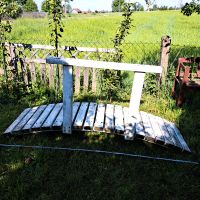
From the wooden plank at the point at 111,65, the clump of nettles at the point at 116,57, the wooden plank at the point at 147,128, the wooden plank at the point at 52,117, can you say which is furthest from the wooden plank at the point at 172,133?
the wooden plank at the point at 52,117

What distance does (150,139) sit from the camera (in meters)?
4.68

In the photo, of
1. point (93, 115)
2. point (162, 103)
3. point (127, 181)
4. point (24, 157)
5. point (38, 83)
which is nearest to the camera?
point (127, 181)

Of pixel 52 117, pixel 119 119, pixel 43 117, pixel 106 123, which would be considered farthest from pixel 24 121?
pixel 119 119

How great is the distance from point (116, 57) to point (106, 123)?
226 cm

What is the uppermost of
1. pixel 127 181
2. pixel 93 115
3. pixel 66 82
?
pixel 66 82

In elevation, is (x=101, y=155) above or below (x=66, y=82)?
below

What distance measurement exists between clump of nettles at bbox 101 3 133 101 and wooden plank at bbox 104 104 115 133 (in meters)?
1.05

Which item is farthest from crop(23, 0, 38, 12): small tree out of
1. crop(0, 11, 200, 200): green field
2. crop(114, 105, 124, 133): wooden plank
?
crop(0, 11, 200, 200): green field

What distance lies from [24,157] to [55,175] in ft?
2.32

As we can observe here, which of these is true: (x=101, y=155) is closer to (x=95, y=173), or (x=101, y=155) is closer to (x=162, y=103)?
(x=95, y=173)

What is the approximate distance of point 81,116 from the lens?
5227 millimetres

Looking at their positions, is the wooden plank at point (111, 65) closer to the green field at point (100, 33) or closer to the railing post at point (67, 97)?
the railing post at point (67, 97)

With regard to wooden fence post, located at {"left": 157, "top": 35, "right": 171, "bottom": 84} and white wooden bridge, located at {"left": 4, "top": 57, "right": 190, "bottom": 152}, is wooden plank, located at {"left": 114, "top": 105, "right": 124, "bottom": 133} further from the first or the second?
wooden fence post, located at {"left": 157, "top": 35, "right": 171, "bottom": 84}

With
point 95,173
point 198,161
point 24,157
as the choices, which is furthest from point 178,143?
point 24,157
